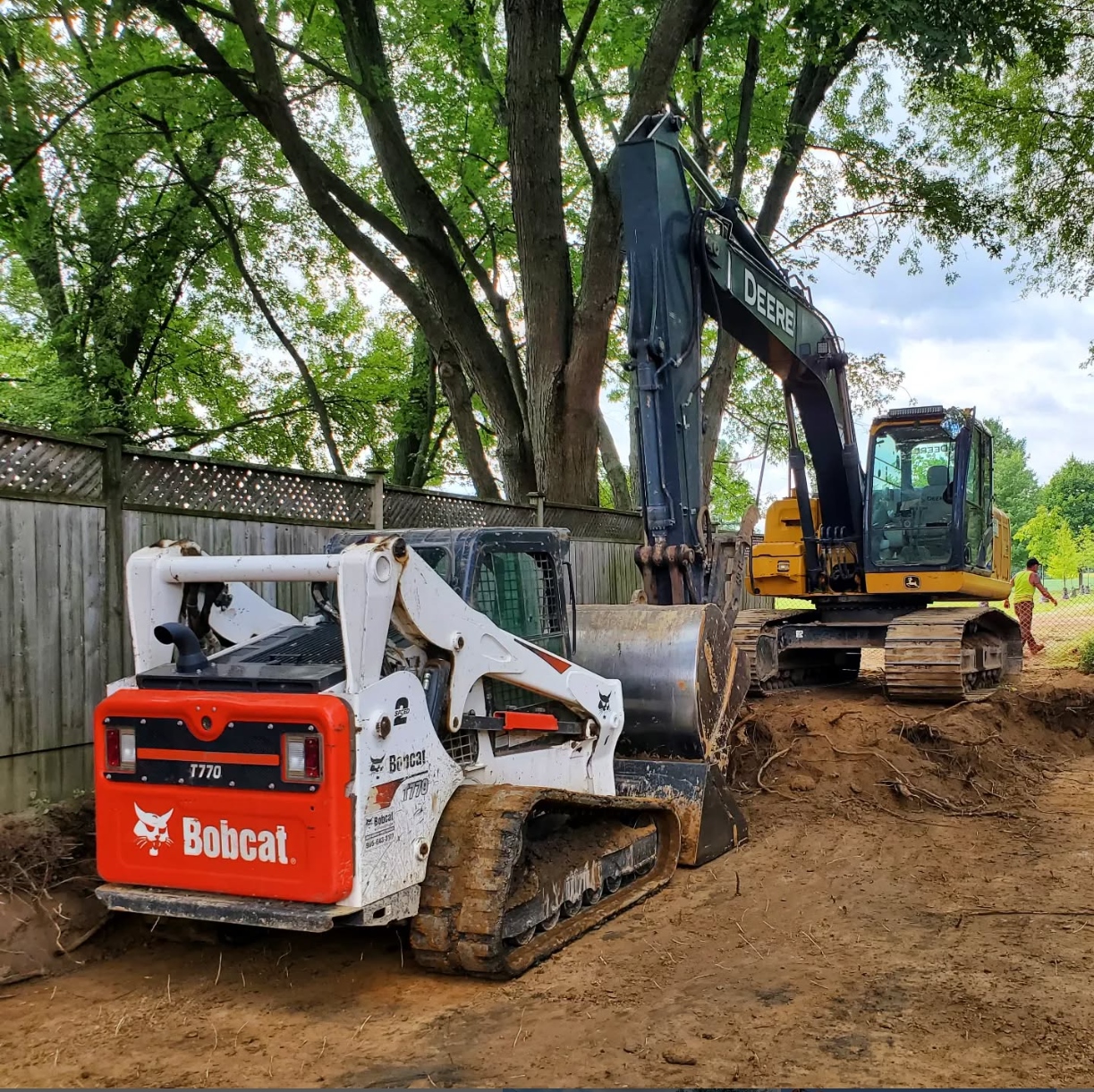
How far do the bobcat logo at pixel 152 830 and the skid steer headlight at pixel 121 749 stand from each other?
0.16m

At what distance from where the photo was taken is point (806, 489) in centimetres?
1098

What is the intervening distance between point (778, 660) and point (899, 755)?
117 inches

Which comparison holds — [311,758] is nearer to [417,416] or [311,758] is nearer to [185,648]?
[185,648]

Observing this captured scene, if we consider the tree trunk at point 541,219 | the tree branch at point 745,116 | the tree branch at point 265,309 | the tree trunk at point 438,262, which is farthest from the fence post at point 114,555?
the tree branch at point 745,116

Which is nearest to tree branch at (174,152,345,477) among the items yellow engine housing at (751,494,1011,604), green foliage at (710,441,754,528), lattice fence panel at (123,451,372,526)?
yellow engine housing at (751,494,1011,604)

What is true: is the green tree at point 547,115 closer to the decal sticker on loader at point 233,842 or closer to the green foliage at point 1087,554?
the decal sticker on loader at point 233,842

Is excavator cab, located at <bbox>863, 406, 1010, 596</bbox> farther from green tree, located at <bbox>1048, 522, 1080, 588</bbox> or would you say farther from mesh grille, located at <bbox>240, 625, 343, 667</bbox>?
green tree, located at <bbox>1048, 522, 1080, 588</bbox>

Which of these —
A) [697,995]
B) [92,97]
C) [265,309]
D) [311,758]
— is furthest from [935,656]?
[265,309]

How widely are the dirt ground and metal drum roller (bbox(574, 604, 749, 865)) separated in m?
0.28

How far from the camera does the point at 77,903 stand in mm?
4898

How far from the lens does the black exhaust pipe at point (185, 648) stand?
14.3 ft

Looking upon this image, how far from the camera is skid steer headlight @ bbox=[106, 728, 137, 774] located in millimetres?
4273

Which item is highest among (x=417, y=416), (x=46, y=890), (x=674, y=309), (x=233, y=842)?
(x=417, y=416)

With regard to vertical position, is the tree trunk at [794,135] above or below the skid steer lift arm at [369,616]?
above
